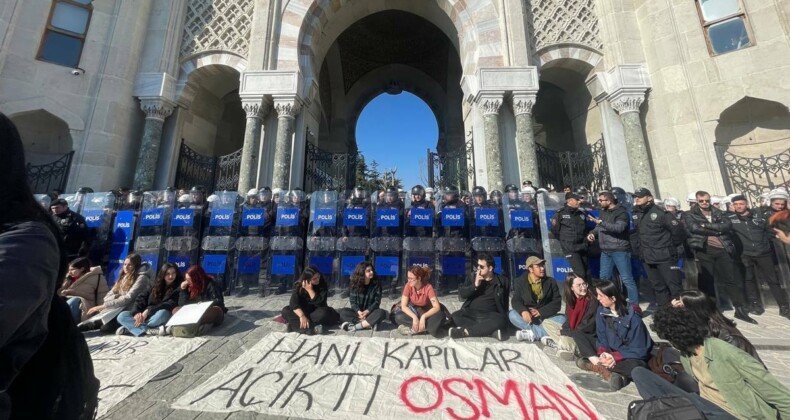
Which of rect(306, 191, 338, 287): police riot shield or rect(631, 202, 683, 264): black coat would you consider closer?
rect(631, 202, 683, 264): black coat

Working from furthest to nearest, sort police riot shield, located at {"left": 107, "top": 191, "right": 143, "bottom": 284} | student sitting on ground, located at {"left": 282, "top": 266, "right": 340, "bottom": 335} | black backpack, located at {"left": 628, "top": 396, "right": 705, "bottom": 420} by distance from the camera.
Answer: police riot shield, located at {"left": 107, "top": 191, "right": 143, "bottom": 284} → student sitting on ground, located at {"left": 282, "top": 266, "right": 340, "bottom": 335} → black backpack, located at {"left": 628, "top": 396, "right": 705, "bottom": 420}

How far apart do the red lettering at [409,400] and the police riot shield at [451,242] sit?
10.4ft

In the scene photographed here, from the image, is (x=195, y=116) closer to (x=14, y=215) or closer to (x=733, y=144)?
(x=14, y=215)

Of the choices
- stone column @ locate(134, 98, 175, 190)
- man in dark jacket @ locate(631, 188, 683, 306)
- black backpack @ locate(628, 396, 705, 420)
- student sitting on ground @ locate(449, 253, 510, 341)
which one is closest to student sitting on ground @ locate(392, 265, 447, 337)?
student sitting on ground @ locate(449, 253, 510, 341)

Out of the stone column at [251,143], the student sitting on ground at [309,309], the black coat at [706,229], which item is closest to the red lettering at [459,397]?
the student sitting on ground at [309,309]

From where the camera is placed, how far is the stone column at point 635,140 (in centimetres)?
817

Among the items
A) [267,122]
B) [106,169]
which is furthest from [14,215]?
[106,169]

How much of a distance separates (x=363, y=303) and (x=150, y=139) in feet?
28.7

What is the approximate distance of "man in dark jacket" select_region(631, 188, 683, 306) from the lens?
15.1 ft

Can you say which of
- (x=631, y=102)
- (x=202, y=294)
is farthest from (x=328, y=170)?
(x=631, y=102)

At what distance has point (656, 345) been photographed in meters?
3.14

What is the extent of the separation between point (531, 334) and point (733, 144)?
913 centimetres

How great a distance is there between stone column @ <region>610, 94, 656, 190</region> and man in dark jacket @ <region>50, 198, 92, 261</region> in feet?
40.8

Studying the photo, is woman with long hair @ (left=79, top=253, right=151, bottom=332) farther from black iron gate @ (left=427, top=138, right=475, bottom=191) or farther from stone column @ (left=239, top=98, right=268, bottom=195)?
black iron gate @ (left=427, top=138, right=475, bottom=191)
